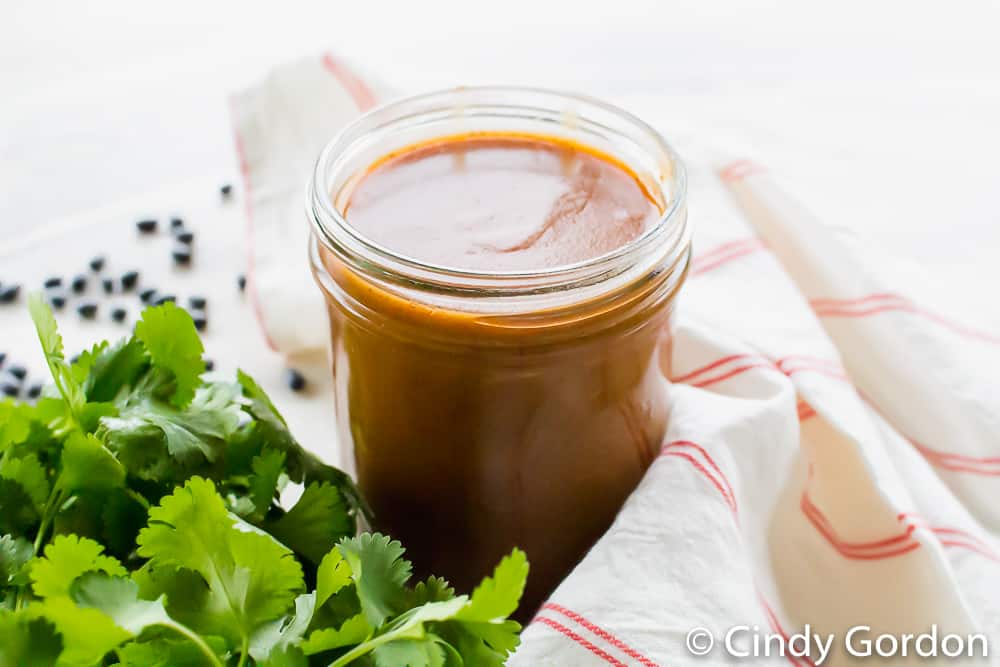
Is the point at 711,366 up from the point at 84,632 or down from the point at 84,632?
down

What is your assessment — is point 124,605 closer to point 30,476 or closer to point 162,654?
point 162,654

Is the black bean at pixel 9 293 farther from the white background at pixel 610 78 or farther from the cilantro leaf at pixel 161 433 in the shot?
the cilantro leaf at pixel 161 433

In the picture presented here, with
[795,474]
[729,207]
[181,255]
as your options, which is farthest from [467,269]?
[181,255]

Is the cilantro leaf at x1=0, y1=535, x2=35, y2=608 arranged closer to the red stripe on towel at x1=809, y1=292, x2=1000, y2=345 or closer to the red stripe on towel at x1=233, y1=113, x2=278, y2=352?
the red stripe on towel at x1=233, y1=113, x2=278, y2=352

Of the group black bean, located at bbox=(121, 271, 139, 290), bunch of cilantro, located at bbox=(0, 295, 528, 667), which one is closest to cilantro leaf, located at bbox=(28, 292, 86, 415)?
bunch of cilantro, located at bbox=(0, 295, 528, 667)

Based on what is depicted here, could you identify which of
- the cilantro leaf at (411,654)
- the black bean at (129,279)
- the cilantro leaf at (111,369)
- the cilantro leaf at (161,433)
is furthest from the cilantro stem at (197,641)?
the black bean at (129,279)

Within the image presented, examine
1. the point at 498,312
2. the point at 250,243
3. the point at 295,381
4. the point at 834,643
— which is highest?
the point at 498,312

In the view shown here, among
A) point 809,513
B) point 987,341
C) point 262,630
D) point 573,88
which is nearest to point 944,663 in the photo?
point 809,513
